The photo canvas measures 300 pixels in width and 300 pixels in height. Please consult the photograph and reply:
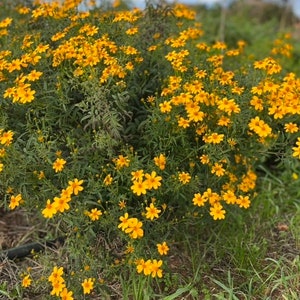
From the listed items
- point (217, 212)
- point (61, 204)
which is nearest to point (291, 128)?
point (217, 212)

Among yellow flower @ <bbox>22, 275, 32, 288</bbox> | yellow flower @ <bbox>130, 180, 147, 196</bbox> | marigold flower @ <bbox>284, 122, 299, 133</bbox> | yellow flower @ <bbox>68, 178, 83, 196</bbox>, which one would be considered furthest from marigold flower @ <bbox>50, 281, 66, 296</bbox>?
marigold flower @ <bbox>284, 122, 299, 133</bbox>

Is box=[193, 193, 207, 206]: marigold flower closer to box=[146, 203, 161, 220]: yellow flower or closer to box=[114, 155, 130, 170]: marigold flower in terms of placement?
box=[146, 203, 161, 220]: yellow flower

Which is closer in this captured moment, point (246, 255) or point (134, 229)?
point (134, 229)

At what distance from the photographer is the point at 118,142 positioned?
2496 mm

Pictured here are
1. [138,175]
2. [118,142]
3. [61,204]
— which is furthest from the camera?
[118,142]

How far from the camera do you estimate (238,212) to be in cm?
307

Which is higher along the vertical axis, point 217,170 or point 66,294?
point 217,170

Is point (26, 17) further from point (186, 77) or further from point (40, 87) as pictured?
point (186, 77)

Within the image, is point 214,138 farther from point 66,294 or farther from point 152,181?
point 66,294

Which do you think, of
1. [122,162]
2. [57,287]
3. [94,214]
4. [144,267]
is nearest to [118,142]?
[122,162]

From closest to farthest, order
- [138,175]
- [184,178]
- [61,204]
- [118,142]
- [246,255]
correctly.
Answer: [61,204]
[138,175]
[184,178]
[118,142]
[246,255]

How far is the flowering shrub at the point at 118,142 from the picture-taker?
2.32 metres

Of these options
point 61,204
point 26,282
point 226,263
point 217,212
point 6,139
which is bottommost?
point 226,263

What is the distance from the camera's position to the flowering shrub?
2.32 metres
